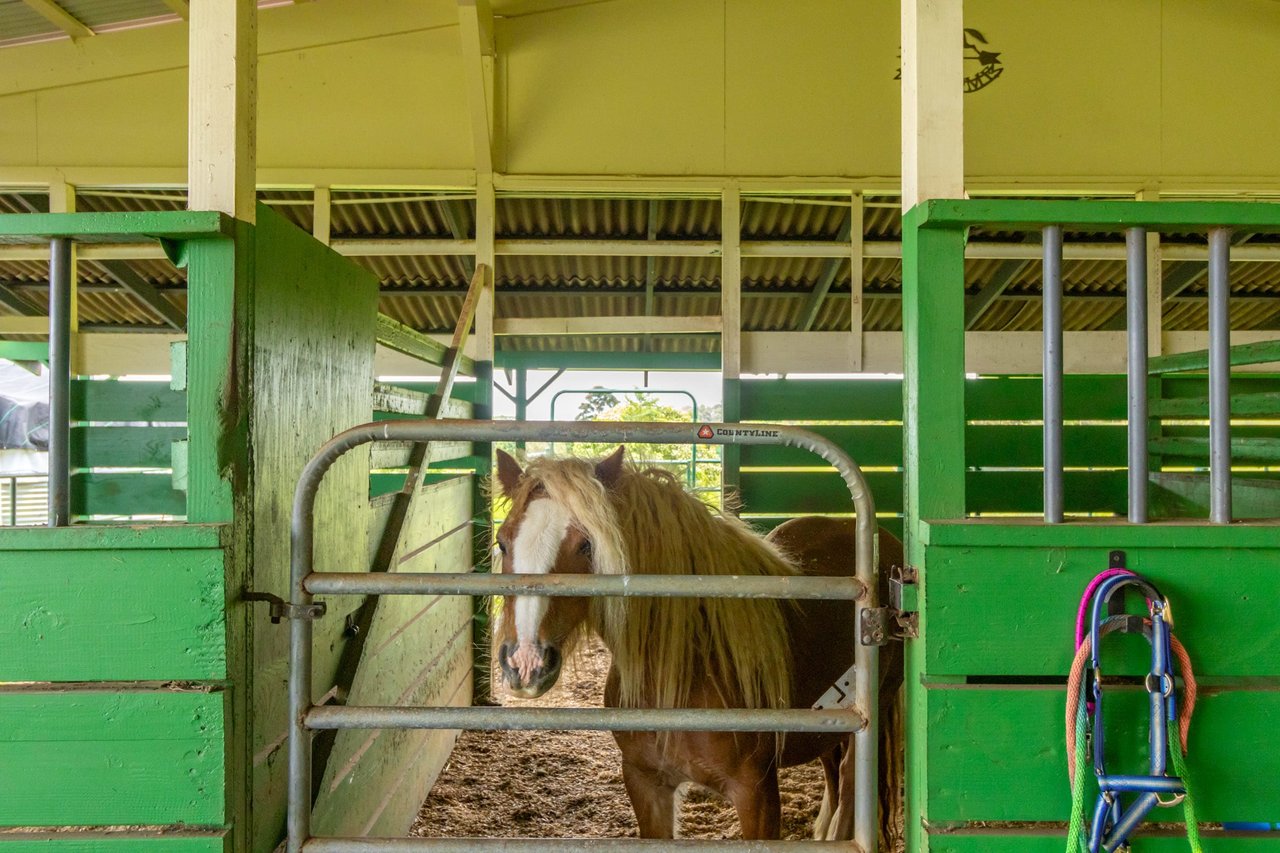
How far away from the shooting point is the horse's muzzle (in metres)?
1.71

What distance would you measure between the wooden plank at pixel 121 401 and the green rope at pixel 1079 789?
13.5 ft

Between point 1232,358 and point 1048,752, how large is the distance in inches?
89.8

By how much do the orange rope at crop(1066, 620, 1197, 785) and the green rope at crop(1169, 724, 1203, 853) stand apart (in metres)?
0.03

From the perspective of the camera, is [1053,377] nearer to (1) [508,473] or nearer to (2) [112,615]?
(1) [508,473]

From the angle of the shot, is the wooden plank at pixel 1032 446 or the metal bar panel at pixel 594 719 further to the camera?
→ the wooden plank at pixel 1032 446

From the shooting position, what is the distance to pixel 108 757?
132cm

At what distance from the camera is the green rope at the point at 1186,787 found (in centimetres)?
123

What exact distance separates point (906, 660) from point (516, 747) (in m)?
2.84

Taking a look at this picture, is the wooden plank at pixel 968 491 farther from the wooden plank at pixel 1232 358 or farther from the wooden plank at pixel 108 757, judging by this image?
the wooden plank at pixel 108 757

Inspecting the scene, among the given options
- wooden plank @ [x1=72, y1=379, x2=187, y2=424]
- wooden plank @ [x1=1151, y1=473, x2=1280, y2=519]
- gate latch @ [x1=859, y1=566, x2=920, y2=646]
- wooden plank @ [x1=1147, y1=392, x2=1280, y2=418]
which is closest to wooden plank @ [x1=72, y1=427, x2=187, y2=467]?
wooden plank @ [x1=72, y1=379, x2=187, y2=424]

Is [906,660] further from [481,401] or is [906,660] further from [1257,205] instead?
[481,401]

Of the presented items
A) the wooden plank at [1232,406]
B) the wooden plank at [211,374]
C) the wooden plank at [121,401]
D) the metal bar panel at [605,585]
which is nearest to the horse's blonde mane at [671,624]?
the metal bar panel at [605,585]

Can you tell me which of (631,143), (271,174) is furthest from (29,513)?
(631,143)

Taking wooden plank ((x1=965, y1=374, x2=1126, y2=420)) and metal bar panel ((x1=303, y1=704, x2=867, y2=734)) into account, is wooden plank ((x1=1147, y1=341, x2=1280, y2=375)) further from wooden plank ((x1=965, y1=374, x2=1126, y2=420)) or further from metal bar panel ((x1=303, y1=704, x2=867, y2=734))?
metal bar panel ((x1=303, y1=704, x2=867, y2=734))
